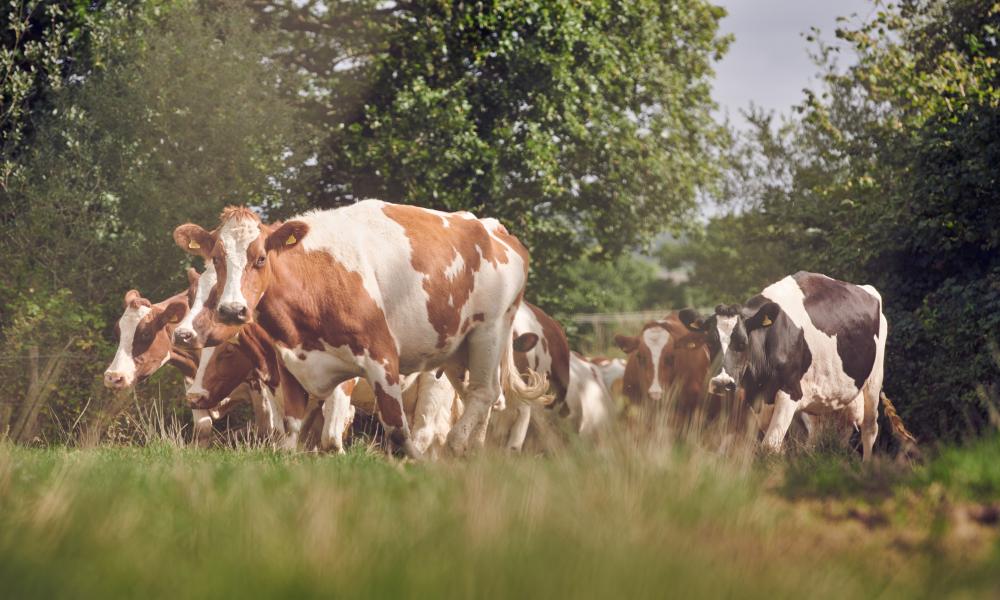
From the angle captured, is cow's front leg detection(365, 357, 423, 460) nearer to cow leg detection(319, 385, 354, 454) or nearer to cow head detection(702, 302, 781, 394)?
cow leg detection(319, 385, 354, 454)

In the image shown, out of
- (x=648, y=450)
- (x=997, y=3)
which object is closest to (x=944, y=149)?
(x=997, y=3)

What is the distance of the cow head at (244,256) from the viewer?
8.72 meters

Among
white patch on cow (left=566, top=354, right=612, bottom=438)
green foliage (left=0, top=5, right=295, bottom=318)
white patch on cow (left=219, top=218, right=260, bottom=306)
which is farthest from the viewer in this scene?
green foliage (left=0, top=5, right=295, bottom=318)

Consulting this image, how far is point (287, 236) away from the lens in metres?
9.20

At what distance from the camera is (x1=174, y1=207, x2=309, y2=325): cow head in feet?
28.6

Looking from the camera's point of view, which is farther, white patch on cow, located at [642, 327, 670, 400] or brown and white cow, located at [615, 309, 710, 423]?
white patch on cow, located at [642, 327, 670, 400]

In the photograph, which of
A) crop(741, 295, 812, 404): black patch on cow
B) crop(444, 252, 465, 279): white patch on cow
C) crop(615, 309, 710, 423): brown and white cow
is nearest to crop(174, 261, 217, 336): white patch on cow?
crop(444, 252, 465, 279): white patch on cow

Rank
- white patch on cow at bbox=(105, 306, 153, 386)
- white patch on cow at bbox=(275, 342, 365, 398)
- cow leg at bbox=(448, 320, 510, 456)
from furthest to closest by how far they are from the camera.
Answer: white patch on cow at bbox=(105, 306, 153, 386) → cow leg at bbox=(448, 320, 510, 456) → white patch on cow at bbox=(275, 342, 365, 398)

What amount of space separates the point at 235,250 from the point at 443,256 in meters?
1.85

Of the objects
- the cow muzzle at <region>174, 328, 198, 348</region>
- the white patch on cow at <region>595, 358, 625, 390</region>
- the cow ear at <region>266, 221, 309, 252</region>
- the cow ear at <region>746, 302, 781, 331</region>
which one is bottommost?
the white patch on cow at <region>595, 358, 625, 390</region>

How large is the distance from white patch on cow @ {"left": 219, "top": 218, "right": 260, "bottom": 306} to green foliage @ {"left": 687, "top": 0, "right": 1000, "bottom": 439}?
7400 millimetres

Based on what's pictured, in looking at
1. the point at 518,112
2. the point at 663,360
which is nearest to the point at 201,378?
the point at 663,360

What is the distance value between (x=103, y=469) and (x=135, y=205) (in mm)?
12002

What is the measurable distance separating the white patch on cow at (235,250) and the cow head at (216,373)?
3143mm
